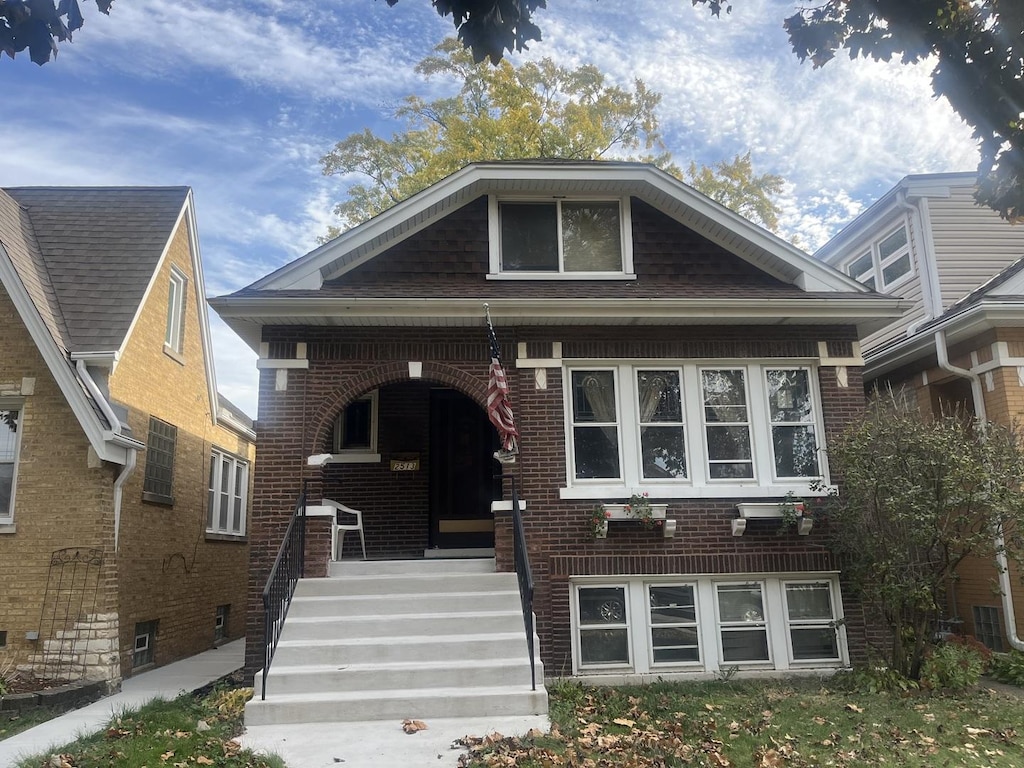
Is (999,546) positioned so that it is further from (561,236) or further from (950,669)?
(561,236)

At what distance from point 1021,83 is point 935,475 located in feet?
12.1

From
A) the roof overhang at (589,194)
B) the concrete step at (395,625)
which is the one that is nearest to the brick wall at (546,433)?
the roof overhang at (589,194)

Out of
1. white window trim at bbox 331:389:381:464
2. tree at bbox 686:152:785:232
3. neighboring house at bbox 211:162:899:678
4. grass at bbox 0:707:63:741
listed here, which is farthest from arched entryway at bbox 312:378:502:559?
tree at bbox 686:152:785:232

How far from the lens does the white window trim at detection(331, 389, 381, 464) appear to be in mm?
10984

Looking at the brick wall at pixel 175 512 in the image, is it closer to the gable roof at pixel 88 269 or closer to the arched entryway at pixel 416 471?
the gable roof at pixel 88 269

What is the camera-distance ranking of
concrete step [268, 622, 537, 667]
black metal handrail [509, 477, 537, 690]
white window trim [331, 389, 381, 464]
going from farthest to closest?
white window trim [331, 389, 381, 464]
concrete step [268, 622, 537, 667]
black metal handrail [509, 477, 537, 690]

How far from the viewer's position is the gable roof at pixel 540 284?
30.5 feet

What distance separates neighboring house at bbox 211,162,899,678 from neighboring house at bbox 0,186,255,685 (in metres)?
1.99

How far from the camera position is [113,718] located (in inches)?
281

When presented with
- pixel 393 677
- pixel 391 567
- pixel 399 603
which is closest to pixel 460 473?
pixel 391 567

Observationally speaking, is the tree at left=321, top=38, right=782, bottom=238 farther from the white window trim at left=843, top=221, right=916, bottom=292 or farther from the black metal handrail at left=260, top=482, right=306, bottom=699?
the black metal handrail at left=260, top=482, right=306, bottom=699

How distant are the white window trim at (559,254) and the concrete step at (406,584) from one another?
151 inches

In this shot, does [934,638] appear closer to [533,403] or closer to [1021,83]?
[533,403]

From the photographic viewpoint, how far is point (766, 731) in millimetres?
6426
